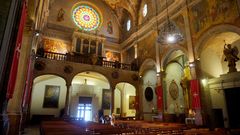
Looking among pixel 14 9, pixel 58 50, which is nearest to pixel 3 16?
pixel 14 9

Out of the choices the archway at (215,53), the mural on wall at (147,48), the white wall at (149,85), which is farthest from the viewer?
the white wall at (149,85)

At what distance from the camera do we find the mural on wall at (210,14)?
30.3ft

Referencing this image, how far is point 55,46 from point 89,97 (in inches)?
253

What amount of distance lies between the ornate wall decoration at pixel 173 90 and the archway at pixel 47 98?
34.3ft

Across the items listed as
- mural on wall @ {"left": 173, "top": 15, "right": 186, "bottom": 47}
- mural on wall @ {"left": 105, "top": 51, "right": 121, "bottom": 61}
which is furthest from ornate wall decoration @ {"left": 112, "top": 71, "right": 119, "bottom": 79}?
mural on wall @ {"left": 173, "top": 15, "right": 186, "bottom": 47}

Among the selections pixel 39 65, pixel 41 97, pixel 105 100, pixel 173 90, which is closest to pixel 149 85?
pixel 173 90

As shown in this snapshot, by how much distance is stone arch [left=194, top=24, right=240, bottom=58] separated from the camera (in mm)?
9023

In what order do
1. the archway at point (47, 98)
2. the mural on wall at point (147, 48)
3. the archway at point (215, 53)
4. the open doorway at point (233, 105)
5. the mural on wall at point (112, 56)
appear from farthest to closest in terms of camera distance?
the mural on wall at point (112, 56) → the archway at point (47, 98) → the mural on wall at point (147, 48) → the archway at point (215, 53) → the open doorway at point (233, 105)

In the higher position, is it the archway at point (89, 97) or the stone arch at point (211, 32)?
the stone arch at point (211, 32)

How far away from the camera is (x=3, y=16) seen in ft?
8.95

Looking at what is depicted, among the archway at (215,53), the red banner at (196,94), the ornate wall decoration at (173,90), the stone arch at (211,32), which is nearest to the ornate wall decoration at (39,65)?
the ornate wall decoration at (173,90)

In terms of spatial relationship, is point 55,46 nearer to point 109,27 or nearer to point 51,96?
A: point 51,96

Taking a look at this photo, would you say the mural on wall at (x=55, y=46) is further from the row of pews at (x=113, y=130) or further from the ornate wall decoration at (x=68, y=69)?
the row of pews at (x=113, y=130)

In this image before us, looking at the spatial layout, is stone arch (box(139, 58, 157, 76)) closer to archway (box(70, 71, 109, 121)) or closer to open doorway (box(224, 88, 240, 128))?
archway (box(70, 71, 109, 121))
